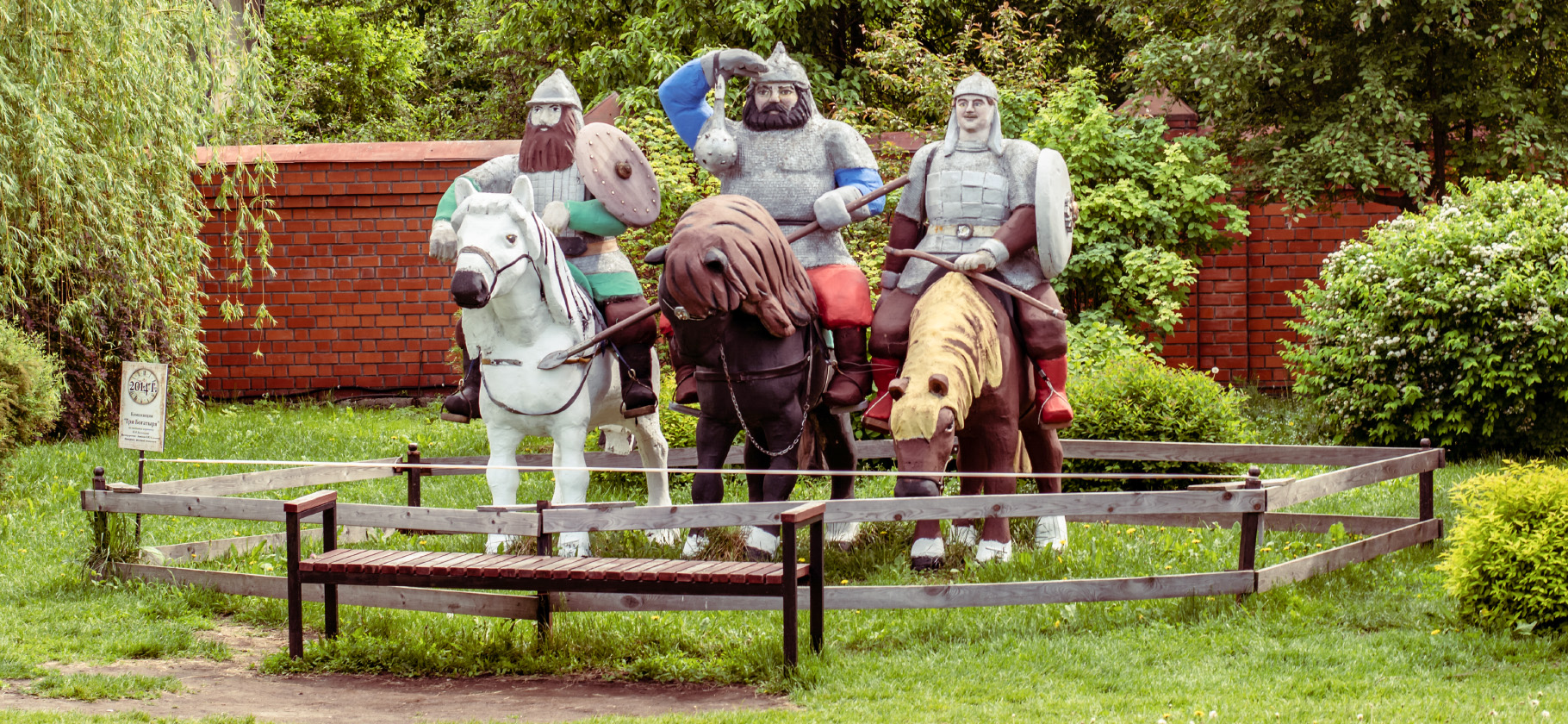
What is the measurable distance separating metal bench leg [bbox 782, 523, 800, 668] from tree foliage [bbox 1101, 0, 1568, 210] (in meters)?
7.45

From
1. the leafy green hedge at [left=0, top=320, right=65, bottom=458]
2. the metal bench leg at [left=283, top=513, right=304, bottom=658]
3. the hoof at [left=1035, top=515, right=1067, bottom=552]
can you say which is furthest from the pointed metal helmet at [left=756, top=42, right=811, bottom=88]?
the leafy green hedge at [left=0, top=320, right=65, bottom=458]

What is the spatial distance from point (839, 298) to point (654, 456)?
1.41 m

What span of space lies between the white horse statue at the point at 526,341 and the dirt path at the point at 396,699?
4.33 feet

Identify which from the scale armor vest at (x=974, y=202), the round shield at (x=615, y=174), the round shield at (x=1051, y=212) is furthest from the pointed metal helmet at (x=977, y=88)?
the round shield at (x=615, y=174)

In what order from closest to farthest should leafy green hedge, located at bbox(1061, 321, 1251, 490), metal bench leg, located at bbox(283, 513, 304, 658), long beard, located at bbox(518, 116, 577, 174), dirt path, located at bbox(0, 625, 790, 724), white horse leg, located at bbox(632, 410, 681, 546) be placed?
dirt path, located at bbox(0, 625, 790, 724)
metal bench leg, located at bbox(283, 513, 304, 658)
long beard, located at bbox(518, 116, 577, 174)
white horse leg, located at bbox(632, 410, 681, 546)
leafy green hedge, located at bbox(1061, 321, 1251, 490)

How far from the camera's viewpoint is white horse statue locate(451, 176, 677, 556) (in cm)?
662

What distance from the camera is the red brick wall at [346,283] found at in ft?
44.7

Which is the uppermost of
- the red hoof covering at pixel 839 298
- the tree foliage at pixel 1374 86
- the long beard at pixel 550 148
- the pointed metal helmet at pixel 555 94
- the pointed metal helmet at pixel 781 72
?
the tree foliage at pixel 1374 86

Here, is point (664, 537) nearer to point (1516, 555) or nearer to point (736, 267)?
point (736, 267)

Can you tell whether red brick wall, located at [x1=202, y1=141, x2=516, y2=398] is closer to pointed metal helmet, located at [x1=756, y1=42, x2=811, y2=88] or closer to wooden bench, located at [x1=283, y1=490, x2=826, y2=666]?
pointed metal helmet, located at [x1=756, y1=42, x2=811, y2=88]

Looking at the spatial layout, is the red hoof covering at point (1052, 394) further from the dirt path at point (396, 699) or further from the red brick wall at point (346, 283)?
the red brick wall at point (346, 283)

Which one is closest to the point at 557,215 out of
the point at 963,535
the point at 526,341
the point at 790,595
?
the point at 526,341

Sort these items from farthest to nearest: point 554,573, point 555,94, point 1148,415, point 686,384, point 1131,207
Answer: point 1131,207, point 1148,415, point 555,94, point 686,384, point 554,573

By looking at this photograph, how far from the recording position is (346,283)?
13844 millimetres
